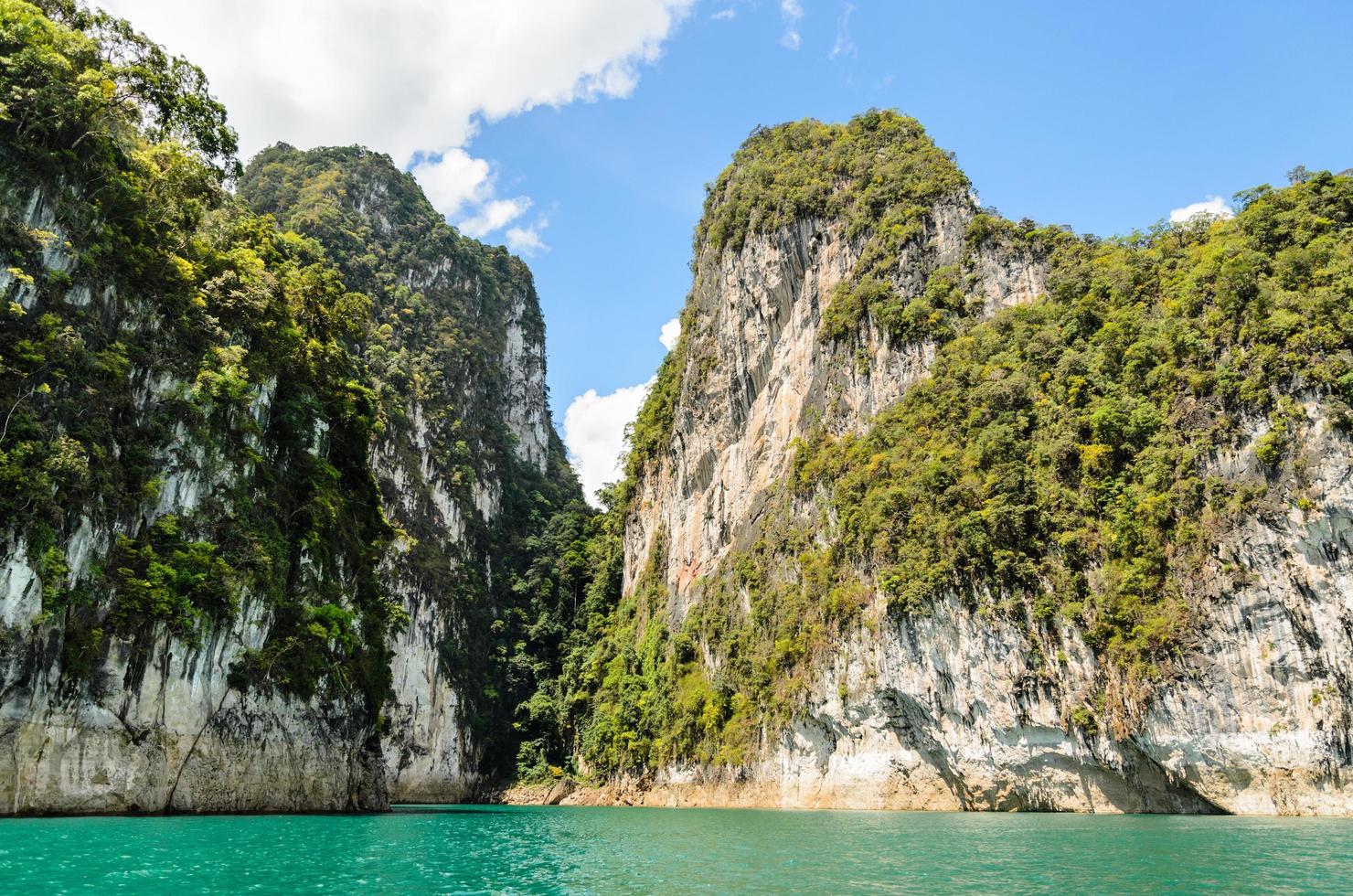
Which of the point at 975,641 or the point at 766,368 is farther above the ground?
the point at 766,368

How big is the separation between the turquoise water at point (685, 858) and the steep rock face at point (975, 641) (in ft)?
10.7

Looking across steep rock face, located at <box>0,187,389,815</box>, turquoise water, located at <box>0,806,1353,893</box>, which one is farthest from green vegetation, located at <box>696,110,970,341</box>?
steep rock face, located at <box>0,187,389,815</box>

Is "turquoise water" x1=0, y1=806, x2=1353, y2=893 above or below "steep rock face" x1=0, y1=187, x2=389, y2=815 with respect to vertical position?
below

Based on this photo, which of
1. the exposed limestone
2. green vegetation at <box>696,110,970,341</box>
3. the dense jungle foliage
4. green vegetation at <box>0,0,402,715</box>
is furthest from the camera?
green vegetation at <box>696,110,970,341</box>

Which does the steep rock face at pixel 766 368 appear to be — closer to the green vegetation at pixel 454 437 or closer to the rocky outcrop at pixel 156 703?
the green vegetation at pixel 454 437

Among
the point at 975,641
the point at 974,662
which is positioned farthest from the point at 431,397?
the point at 974,662

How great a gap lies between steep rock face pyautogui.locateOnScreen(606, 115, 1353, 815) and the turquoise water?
327 centimetres

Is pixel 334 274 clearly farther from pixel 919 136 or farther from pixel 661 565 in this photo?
pixel 919 136

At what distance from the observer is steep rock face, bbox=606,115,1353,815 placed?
24641 mm

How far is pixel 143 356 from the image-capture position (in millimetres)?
25922

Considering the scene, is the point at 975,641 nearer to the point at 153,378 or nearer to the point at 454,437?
the point at 153,378

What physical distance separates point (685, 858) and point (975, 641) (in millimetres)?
18597

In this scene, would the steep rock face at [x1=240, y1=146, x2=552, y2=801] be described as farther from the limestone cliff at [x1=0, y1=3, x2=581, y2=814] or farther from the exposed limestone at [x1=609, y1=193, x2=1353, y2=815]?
the limestone cliff at [x1=0, y1=3, x2=581, y2=814]

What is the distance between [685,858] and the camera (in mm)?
16719
